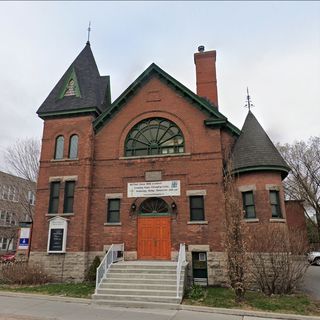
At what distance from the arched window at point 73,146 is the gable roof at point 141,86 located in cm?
145

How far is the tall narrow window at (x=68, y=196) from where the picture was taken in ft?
57.1

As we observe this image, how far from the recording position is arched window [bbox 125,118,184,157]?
17594 mm

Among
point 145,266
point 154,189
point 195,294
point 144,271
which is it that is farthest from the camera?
point 154,189

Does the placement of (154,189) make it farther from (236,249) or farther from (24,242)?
(24,242)

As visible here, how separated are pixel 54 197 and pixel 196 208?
28.2 ft

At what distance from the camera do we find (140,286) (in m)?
12.3

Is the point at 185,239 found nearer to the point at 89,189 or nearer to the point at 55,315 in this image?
the point at 89,189

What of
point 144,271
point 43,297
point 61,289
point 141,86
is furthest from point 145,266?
point 141,86

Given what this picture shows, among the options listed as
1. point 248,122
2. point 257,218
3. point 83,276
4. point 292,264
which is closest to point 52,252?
point 83,276

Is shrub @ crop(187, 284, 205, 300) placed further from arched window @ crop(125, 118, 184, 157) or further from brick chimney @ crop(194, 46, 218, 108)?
brick chimney @ crop(194, 46, 218, 108)

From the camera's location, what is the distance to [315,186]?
3734cm

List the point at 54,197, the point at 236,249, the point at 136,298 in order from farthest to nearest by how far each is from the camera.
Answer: the point at 54,197 < the point at 136,298 < the point at 236,249

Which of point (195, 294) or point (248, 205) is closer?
point (195, 294)

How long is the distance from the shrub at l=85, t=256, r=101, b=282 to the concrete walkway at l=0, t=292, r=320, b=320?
3.61 meters
